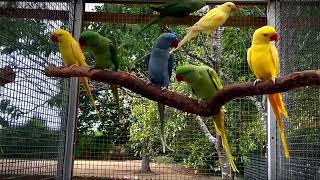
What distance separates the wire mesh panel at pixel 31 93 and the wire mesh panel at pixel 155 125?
21.0 inches

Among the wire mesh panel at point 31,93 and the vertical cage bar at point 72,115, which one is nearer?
the wire mesh panel at point 31,93

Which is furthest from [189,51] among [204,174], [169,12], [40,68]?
[169,12]

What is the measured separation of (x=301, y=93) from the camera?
2.19 meters

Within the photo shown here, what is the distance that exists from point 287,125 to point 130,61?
1994 mm

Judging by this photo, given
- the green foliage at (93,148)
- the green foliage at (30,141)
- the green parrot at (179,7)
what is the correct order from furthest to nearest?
1. the green foliage at (93,148)
2. the green foliage at (30,141)
3. the green parrot at (179,7)

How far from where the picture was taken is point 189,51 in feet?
14.2

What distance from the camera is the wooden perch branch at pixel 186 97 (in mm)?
1376

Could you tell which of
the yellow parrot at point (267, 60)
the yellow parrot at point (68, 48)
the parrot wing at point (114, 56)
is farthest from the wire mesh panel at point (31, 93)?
the yellow parrot at point (267, 60)

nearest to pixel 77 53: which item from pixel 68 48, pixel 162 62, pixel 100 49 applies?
pixel 68 48

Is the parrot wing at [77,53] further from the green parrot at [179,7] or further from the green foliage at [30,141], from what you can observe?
the green parrot at [179,7]

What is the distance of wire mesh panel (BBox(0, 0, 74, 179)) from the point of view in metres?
1.78

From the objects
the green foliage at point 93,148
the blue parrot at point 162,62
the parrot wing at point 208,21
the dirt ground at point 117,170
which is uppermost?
the parrot wing at point 208,21

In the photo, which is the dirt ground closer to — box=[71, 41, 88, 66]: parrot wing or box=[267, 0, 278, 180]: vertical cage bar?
box=[71, 41, 88, 66]: parrot wing

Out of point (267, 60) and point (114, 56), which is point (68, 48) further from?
point (267, 60)
